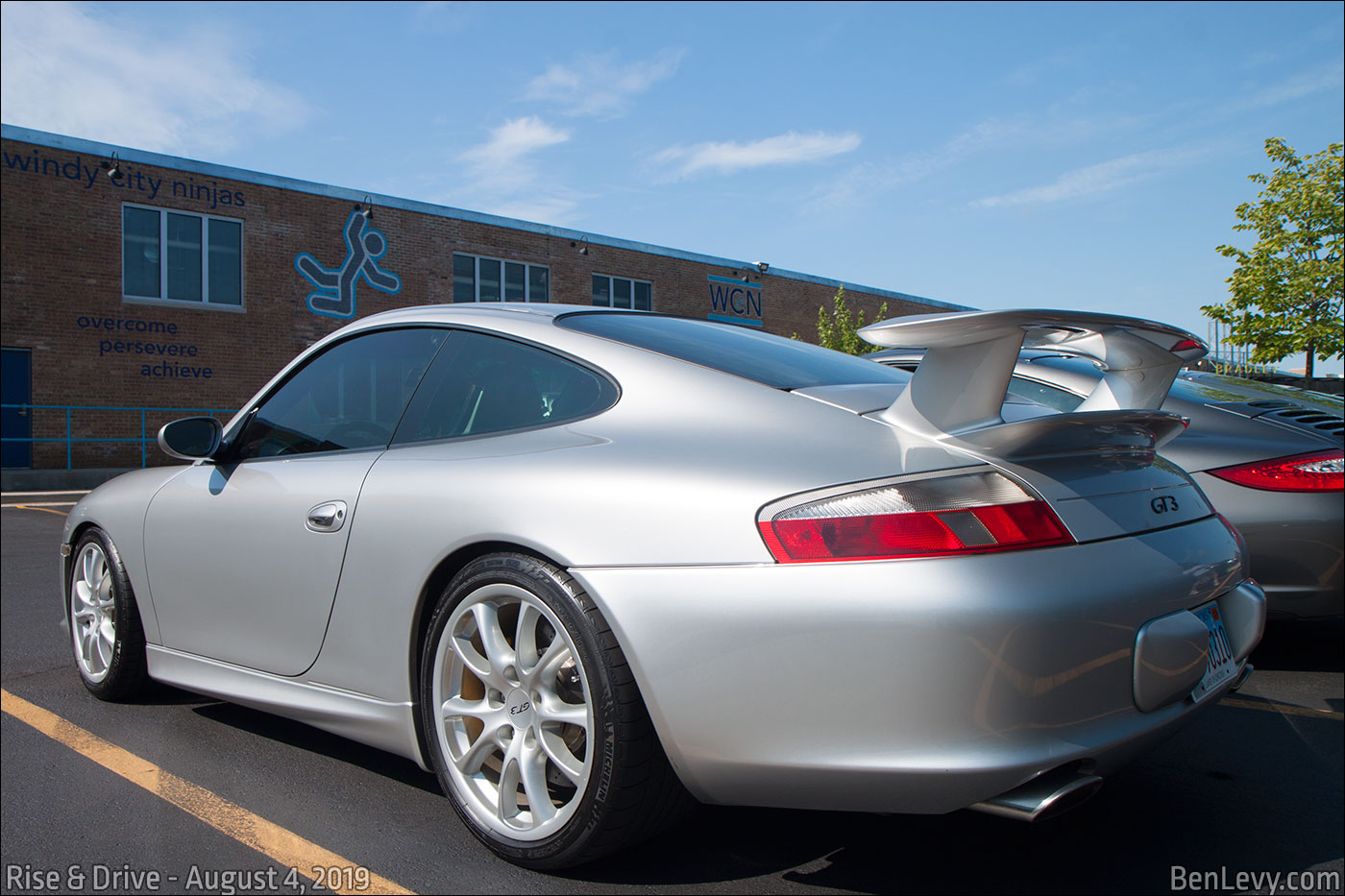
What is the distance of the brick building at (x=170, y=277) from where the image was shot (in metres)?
17.0

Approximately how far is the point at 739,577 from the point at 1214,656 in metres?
1.17

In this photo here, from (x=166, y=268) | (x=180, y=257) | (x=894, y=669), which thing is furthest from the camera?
(x=180, y=257)

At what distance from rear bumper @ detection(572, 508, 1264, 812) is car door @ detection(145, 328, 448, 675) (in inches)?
42.5

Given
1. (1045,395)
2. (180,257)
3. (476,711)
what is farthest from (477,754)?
(180,257)

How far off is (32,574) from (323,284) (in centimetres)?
1496

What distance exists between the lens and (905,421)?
2.09 meters

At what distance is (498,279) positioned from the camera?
2345cm

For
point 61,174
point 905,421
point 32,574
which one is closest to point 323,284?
point 61,174

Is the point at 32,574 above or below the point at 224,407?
below

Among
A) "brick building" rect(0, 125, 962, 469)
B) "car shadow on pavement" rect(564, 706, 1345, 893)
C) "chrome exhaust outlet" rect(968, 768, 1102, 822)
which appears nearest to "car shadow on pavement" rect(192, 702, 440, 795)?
"car shadow on pavement" rect(564, 706, 1345, 893)

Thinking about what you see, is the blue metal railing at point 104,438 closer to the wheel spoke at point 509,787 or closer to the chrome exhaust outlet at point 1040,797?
the wheel spoke at point 509,787

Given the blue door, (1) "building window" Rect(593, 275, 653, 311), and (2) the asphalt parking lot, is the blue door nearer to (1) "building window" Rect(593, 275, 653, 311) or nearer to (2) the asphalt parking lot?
(1) "building window" Rect(593, 275, 653, 311)

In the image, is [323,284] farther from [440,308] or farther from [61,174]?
[440,308]

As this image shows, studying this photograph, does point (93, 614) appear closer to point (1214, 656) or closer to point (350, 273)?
point (1214, 656)
